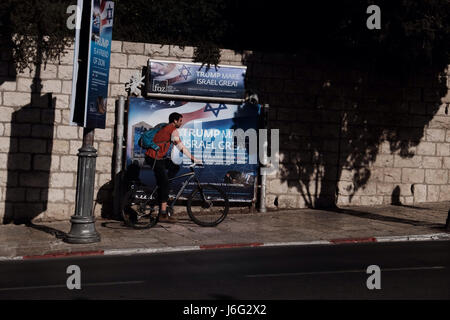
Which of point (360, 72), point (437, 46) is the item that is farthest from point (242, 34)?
point (437, 46)

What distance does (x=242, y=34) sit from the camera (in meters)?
17.3

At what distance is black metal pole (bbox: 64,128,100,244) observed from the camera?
37.3 ft

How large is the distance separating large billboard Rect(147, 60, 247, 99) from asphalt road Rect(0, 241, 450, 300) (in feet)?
16.5

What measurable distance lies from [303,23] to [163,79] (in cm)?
441

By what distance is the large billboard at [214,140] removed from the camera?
14.5m

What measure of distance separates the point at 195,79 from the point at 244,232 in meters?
3.94

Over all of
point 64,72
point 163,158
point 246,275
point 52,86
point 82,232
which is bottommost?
point 246,275

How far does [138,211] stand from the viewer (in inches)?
512

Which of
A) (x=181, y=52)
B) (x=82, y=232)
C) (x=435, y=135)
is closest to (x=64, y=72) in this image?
(x=181, y=52)

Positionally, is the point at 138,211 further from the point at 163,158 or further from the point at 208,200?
the point at 208,200

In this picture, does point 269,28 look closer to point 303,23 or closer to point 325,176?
point 303,23

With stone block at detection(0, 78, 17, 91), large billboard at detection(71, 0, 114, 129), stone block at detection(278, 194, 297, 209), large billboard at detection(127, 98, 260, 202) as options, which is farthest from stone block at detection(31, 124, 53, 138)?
stone block at detection(278, 194, 297, 209)

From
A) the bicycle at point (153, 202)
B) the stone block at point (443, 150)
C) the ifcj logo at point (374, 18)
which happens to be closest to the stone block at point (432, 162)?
the stone block at point (443, 150)

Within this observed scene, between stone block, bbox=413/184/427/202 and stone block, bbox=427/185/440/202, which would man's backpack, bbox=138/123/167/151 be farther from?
stone block, bbox=427/185/440/202
